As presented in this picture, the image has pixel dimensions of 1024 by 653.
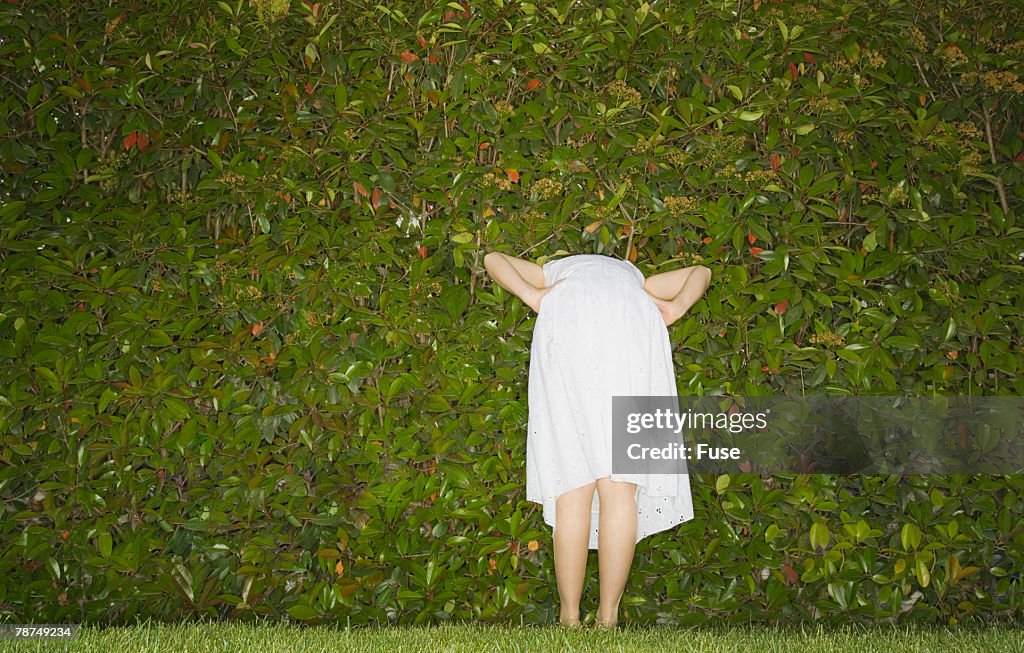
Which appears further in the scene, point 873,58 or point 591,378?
point 873,58

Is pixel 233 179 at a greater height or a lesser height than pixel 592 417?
greater

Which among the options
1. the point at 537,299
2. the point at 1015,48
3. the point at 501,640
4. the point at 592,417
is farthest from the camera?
the point at 1015,48

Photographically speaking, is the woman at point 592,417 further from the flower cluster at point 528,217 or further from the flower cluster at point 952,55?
the flower cluster at point 952,55

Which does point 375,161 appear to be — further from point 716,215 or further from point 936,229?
point 936,229

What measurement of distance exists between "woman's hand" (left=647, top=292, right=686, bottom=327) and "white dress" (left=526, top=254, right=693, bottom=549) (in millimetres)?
77

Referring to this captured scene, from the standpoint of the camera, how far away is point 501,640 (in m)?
2.17

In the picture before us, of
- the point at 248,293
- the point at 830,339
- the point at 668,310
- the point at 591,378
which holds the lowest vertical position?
the point at 591,378

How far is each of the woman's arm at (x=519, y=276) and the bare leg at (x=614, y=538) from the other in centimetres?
64

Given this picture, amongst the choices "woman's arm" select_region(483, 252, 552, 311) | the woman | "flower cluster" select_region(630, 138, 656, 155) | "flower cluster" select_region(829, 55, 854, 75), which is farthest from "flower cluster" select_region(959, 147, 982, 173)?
"woman's arm" select_region(483, 252, 552, 311)

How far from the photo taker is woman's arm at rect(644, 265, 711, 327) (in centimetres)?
256

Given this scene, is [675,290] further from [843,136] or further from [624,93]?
[843,136]

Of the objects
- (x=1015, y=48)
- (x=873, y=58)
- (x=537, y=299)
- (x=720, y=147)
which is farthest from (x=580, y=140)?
(x=1015, y=48)

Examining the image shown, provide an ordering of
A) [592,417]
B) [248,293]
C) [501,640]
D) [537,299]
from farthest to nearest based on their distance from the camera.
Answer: [248,293]
[537,299]
[592,417]
[501,640]

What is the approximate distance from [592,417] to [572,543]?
1.35 ft
